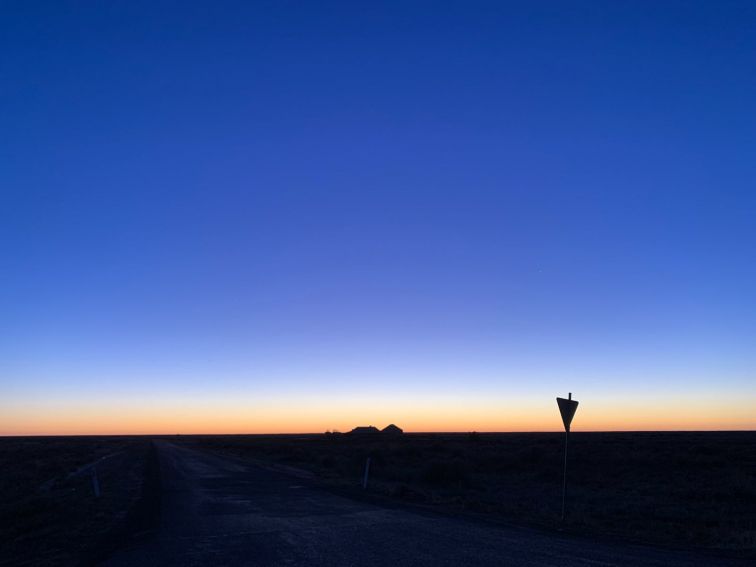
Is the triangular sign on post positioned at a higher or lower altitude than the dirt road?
higher

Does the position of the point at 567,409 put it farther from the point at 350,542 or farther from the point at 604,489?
the point at 604,489

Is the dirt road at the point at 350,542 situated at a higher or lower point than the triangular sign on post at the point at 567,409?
lower

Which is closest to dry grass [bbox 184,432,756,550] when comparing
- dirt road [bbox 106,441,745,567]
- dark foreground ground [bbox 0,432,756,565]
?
dark foreground ground [bbox 0,432,756,565]

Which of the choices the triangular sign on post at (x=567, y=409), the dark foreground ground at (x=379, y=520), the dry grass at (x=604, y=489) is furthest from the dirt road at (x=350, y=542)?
the triangular sign on post at (x=567, y=409)

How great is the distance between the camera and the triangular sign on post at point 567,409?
1491cm

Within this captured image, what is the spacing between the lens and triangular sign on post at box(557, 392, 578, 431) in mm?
14906

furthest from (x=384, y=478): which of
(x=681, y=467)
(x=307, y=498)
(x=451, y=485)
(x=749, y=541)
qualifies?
(x=749, y=541)

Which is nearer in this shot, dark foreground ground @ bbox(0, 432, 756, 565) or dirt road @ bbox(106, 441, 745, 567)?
dirt road @ bbox(106, 441, 745, 567)

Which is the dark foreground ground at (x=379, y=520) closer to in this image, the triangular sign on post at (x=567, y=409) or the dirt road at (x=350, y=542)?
the dirt road at (x=350, y=542)

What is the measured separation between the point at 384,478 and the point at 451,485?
14.3 ft

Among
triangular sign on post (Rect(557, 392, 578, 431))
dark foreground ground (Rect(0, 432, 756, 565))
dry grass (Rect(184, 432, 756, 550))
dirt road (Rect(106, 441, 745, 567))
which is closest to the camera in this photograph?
dirt road (Rect(106, 441, 745, 567))

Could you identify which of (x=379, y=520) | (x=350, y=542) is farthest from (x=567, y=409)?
(x=350, y=542)

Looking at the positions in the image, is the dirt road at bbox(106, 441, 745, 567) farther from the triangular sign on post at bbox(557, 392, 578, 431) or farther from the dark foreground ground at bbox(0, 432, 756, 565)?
the triangular sign on post at bbox(557, 392, 578, 431)

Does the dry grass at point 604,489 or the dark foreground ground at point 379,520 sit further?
the dry grass at point 604,489
